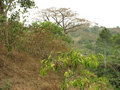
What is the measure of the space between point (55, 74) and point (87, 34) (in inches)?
1174

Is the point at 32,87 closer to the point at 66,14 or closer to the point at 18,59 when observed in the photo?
the point at 18,59

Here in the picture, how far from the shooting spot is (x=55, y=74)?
14.1 ft

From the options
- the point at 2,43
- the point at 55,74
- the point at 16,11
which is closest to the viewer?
the point at 16,11

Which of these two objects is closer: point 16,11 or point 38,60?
point 16,11

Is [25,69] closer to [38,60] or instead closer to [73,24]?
[38,60]

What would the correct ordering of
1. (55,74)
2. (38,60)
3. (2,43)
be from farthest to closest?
1. (38,60)
2. (55,74)
3. (2,43)

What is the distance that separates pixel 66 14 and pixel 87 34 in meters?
22.1

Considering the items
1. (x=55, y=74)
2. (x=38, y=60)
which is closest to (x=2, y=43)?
(x=38, y=60)

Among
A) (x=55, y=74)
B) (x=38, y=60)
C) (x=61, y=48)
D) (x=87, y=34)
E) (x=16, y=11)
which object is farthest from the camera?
(x=87, y=34)

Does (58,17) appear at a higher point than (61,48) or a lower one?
higher

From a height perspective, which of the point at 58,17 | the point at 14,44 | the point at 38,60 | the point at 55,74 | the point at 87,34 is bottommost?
the point at 87,34

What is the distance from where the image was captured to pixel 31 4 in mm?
4402

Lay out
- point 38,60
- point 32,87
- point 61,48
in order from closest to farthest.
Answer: point 32,87
point 38,60
point 61,48

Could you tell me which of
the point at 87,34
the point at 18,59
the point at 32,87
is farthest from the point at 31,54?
the point at 87,34
